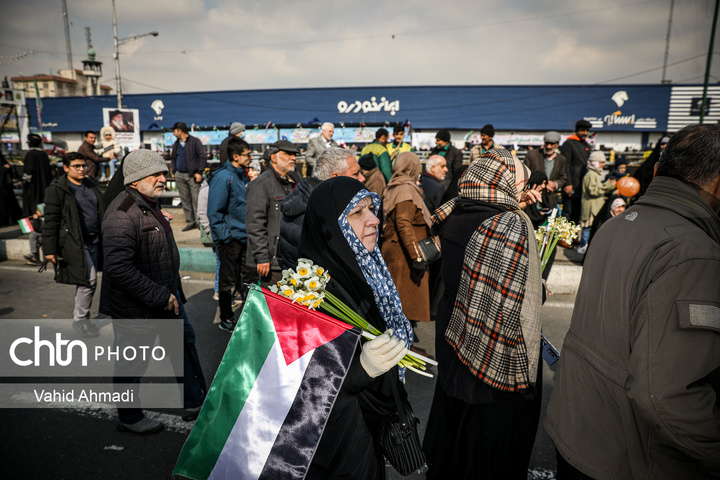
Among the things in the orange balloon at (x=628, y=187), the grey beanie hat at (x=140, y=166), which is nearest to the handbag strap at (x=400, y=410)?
the grey beanie hat at (x=140, y=166)

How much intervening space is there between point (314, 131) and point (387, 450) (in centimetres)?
2681

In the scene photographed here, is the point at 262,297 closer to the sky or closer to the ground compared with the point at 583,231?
closer to the sky

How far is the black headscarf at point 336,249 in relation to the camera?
199cm

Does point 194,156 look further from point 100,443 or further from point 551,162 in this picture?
point 551,162

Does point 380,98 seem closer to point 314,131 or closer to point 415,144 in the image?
point 415,144

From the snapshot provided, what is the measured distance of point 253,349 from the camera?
1.68 m

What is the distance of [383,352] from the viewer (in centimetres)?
171

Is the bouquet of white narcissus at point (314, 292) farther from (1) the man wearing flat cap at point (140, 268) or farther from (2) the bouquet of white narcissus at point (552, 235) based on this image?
(2) the bouquet of white narcissus at point (552, 235)

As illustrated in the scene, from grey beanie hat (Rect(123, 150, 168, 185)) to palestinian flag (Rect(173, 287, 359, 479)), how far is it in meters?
2.18

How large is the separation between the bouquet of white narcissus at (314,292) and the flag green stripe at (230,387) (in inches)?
5.4

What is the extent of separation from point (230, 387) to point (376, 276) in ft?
2.68

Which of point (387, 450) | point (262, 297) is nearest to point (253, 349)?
point (262, 297)

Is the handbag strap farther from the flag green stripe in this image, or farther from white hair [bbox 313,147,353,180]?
white hair [bbox 313,147,353,180]

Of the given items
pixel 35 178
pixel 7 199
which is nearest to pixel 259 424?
pixel 35 178
